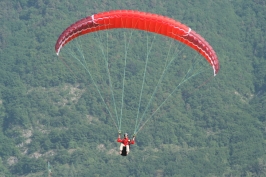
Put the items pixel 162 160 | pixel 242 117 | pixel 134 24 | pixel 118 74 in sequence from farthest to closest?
pixel 118 74
pixel 242 117
pixel 162 160
pixel 134 24

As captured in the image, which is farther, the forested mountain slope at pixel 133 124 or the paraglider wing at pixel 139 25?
the forested mountain slope at pixel 133 124

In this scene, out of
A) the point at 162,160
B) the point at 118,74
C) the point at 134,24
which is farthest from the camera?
the point at 118,74

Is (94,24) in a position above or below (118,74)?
below

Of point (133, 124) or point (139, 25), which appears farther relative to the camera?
point (133, 124)

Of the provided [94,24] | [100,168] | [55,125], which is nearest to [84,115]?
[55,125]

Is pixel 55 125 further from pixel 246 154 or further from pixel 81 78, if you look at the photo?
pixel 246 154

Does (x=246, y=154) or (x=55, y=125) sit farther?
(x=55, y=125)

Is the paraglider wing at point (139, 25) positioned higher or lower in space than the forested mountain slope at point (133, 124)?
lower

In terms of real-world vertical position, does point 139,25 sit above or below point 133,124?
below
